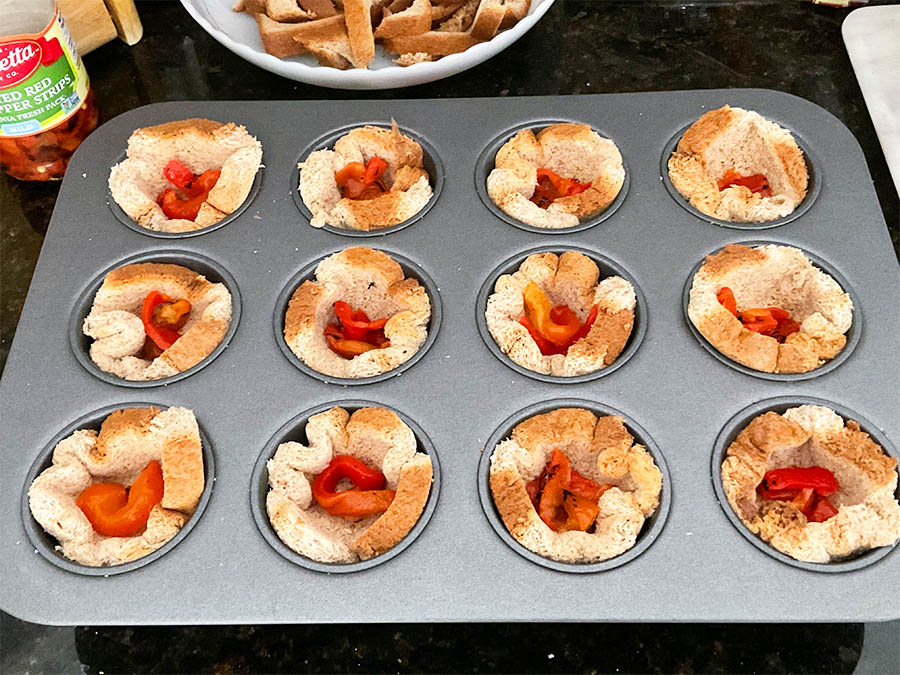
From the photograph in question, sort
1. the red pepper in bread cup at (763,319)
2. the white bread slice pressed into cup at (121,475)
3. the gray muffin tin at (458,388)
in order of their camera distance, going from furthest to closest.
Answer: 1. the red pepper in bread cup at (763,319)
2. the white bread slice pressed into cup at (121,475)
3. the gray muffin tin at (458,388)

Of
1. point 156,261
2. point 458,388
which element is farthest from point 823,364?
point 156,261

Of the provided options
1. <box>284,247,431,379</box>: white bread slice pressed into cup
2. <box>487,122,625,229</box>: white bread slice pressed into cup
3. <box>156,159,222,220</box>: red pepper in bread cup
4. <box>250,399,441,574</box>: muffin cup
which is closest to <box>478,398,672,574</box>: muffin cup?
<box>250,399,441,574</box>: muffin cup

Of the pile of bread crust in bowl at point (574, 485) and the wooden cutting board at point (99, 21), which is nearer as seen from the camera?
the pile of bread crust in bowl at point (574, 485)

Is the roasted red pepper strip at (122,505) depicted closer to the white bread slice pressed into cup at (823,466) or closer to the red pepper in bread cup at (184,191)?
the red pepper in bread cup at (184,191)

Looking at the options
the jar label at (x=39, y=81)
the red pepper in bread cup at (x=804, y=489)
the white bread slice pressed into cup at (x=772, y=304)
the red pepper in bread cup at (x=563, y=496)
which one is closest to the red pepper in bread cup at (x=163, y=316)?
the jar label at (x=39, y=81)

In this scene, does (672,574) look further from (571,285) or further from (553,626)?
(571,285)

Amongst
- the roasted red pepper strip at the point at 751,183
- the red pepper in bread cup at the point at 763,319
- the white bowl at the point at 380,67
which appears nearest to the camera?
the red pepper in bread cup at the point at 763,319
